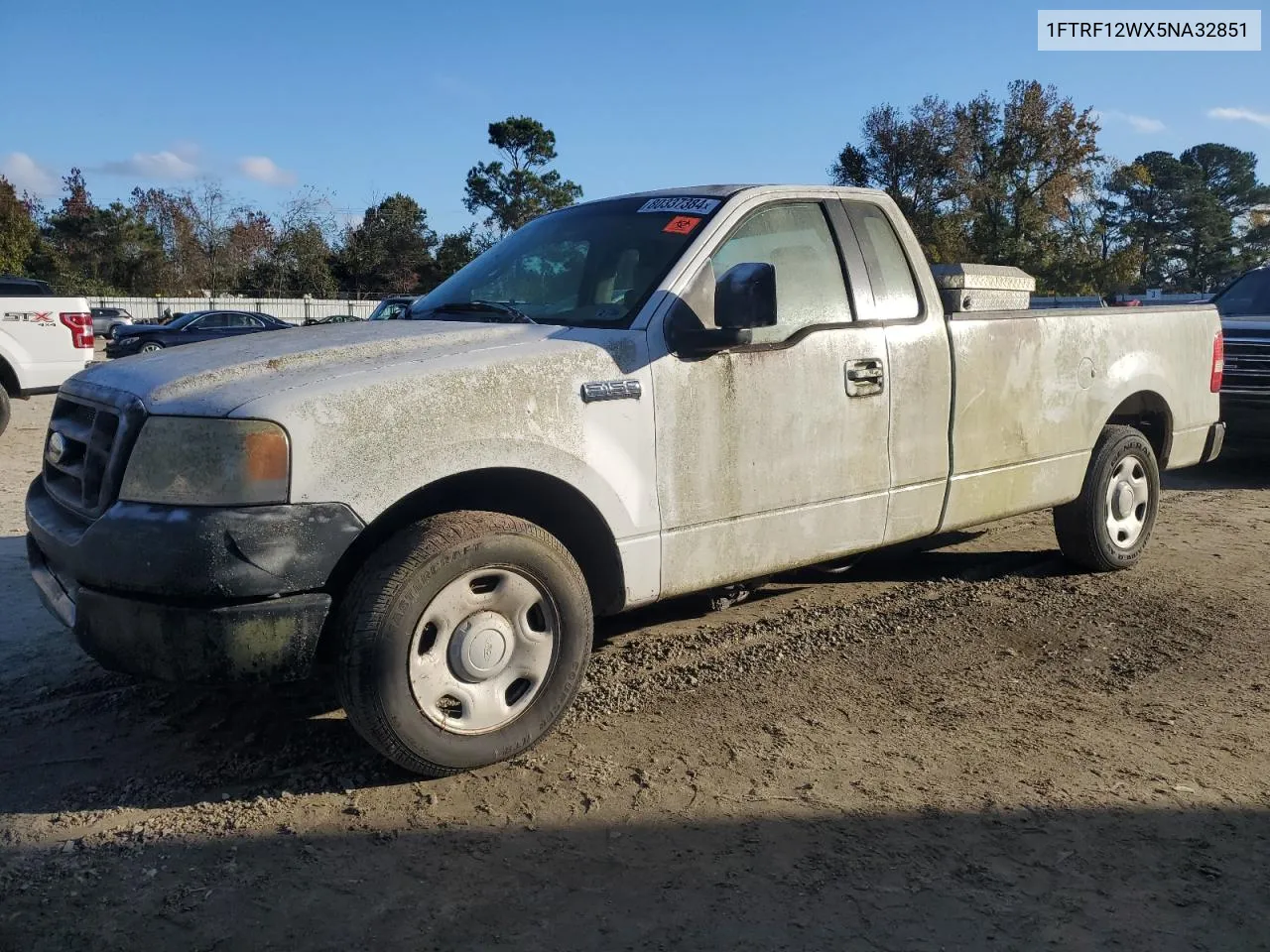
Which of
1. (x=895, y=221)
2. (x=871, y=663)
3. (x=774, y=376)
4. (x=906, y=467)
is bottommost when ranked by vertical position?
(x=871, y=663)

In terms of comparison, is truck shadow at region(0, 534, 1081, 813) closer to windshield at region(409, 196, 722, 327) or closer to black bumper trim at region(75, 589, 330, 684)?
black bumper trim at region(75, 589, 330, 684)

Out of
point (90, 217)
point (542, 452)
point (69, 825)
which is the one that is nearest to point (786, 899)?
point (542, 452)

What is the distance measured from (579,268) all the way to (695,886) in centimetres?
250

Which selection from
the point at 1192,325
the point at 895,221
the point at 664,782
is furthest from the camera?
the point at 1192,325

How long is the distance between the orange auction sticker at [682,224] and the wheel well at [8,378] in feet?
30.3

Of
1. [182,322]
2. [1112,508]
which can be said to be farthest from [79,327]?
[182,322]

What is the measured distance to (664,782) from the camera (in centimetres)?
335

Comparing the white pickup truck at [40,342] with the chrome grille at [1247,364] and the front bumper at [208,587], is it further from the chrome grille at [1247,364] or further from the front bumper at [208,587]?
the chrome grille at [1247,364]

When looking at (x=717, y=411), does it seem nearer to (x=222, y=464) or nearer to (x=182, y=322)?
(x=222, y=464)

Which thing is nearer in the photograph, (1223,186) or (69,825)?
(69,825)

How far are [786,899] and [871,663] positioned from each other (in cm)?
185

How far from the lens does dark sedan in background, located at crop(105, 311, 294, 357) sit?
2519cm

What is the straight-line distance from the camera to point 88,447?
3.30 m

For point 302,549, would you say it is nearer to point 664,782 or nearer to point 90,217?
point 664,782
